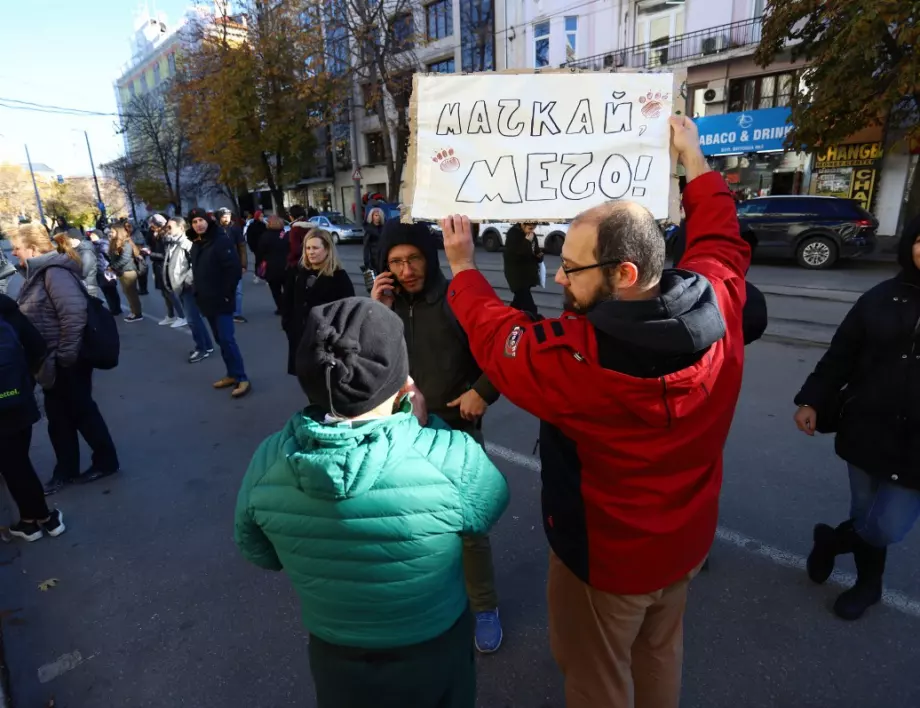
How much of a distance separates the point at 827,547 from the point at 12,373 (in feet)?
14.3

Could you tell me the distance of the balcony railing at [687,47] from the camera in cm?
1868

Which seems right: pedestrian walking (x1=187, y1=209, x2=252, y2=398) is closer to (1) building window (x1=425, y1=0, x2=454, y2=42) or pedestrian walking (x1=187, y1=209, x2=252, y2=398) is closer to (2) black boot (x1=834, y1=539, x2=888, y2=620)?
(2) black boot (x1=834, y1=539, x2=888, y2=620)

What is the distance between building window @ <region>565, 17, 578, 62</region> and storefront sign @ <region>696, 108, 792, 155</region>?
5.75 m

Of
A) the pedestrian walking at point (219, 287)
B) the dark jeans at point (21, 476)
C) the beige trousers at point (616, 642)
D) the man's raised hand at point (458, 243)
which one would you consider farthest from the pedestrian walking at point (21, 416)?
the beige trousers at point (616, 642)

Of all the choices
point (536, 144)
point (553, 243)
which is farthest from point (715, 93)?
point (536, 144)

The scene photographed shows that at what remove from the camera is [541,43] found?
23969mm

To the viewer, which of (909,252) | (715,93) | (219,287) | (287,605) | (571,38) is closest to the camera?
(909,252)

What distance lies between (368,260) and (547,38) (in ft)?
61.1

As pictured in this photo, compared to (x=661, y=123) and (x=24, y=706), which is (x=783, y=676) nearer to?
(x=661, y=123)

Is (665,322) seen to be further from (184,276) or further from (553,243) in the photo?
(553,243)

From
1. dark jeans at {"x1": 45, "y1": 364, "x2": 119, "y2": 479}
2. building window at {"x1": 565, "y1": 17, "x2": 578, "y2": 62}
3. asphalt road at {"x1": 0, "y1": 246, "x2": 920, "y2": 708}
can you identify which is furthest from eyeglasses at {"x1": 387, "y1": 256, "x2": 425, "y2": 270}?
building window at {"x1": 565, "y1": 17, "x2": 578, "y2": 62}

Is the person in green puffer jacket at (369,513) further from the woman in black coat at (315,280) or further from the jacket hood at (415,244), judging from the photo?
the woman in black coat at (315,280)

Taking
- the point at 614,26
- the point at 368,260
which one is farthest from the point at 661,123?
the point at 614,26

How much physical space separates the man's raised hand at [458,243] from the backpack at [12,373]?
111 inches
